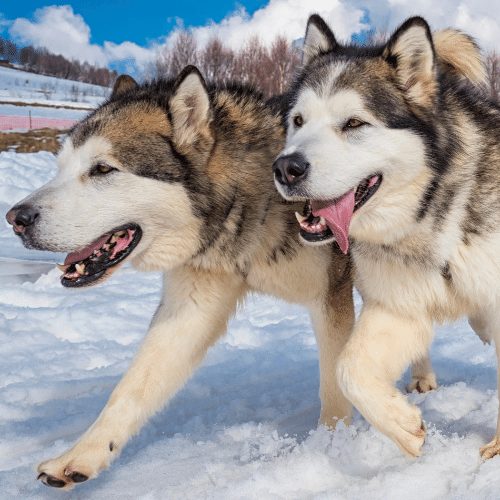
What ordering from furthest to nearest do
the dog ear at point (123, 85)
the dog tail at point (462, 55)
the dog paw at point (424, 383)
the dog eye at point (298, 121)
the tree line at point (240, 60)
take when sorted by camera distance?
the tree line at point (240, 60) → the dog paw at point (424, 383) → the dog ear at point (123, 85) → the dog tail at point (462, 55) → the dog eye at point (298, 121)

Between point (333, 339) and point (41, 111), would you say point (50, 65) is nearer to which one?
point (41, 111)

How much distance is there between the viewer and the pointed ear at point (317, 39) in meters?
3.59

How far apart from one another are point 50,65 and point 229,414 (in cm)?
9275

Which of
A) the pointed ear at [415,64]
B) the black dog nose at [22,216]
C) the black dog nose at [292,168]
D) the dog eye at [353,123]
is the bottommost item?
the black dog nose at [22,216]

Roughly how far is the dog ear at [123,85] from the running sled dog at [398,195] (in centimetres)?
127

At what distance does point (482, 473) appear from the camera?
269cm

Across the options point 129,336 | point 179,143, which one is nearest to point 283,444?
point 179,143

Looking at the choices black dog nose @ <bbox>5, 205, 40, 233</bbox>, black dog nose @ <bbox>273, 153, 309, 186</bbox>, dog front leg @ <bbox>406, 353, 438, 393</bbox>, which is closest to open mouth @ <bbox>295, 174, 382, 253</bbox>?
black dog nose @ <bbox>273, 153, 309, 186</bbox>

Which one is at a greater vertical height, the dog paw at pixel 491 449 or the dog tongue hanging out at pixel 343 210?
the dog tongue hanging out at pixel 343 210

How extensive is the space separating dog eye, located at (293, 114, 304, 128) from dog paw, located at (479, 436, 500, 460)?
1.54 metres

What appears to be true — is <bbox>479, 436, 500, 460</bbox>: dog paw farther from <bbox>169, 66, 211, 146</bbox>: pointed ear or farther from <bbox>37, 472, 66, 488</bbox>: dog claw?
<bbox>169, 66, 211, 146</bbox>: pointed ear

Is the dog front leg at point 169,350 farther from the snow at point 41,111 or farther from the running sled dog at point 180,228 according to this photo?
the snow at point 41,111

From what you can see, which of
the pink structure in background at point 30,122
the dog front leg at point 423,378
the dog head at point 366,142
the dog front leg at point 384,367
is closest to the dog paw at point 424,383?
the dog front leg at point 423,378

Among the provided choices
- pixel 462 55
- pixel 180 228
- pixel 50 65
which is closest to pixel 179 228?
pixel 180 228
